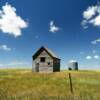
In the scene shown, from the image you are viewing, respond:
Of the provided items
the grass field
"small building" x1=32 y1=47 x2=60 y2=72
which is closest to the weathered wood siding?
"small building" x1=32 y1=47 x2=60 y2=72

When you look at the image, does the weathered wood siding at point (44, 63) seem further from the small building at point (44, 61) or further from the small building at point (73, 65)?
the small building at point (73, 65)

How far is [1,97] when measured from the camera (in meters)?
9.86

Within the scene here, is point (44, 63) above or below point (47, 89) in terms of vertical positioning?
above

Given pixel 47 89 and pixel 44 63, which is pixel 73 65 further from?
pixel 47 89

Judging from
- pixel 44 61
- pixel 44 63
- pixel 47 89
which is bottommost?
pixel 47 89

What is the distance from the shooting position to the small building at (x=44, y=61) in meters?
54.8

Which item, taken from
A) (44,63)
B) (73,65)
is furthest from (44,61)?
(73,65)

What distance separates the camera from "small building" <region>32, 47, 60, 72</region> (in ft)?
A: 180

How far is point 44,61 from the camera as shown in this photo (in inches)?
2179

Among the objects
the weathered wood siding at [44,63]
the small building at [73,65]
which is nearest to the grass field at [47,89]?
the weathered wood siding at [44,63]

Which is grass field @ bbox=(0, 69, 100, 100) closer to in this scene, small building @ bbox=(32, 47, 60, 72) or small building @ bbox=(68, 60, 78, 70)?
small building @ bbox=(32, 47, 60, 72)

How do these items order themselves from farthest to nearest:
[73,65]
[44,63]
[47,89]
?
[73,65] < [44,63] < [47,89]

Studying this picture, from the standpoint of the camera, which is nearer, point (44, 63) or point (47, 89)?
point (47, 89)

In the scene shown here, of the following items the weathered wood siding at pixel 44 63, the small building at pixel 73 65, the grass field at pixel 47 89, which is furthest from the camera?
the small building at pixel 73 65
